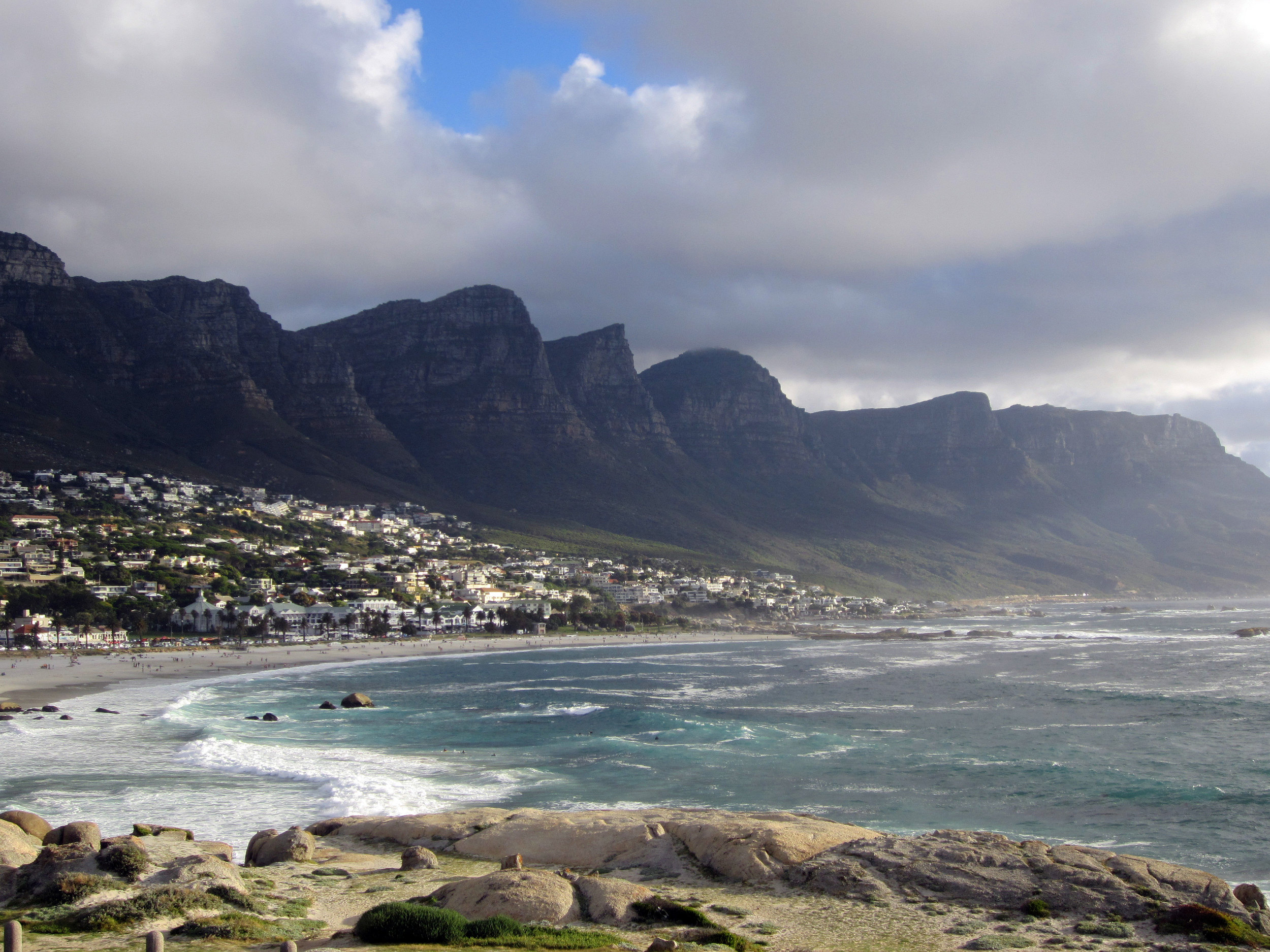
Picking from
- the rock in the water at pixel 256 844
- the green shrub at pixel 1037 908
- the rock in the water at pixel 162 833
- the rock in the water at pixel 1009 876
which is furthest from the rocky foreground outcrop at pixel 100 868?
the green shrub at pixel 1037 908

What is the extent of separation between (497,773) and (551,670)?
172 ft

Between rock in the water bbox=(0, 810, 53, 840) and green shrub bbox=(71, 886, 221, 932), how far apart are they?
308 inches

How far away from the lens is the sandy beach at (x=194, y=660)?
234 feet

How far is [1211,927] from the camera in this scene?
18.0 metres

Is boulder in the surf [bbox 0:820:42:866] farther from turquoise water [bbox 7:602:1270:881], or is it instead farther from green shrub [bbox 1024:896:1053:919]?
green shrub [bbox 1024:896:1053:919]

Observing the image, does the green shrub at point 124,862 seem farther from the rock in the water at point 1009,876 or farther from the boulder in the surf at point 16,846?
the rock in the water at point 1009,876

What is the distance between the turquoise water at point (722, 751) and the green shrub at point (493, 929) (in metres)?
14.2

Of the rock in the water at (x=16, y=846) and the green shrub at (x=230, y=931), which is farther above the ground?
the rock in the water at (x=16, y=846)

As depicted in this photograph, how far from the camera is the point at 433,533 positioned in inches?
7574

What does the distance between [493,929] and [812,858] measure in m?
8.75

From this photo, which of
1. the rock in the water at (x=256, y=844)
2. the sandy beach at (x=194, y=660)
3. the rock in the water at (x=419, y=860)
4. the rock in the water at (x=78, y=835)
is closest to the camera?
the rock in the water at (x=78, y=835)

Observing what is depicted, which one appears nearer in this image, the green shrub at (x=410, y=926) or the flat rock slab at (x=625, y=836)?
the green shrub at (x=410, y=926)

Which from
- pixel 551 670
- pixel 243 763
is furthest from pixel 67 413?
pixel 243 763

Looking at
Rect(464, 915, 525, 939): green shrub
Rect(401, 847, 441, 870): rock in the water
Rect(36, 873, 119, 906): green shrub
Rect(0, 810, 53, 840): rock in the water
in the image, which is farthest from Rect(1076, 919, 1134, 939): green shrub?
Rect(0, 810, 53, 840): rock in the water
